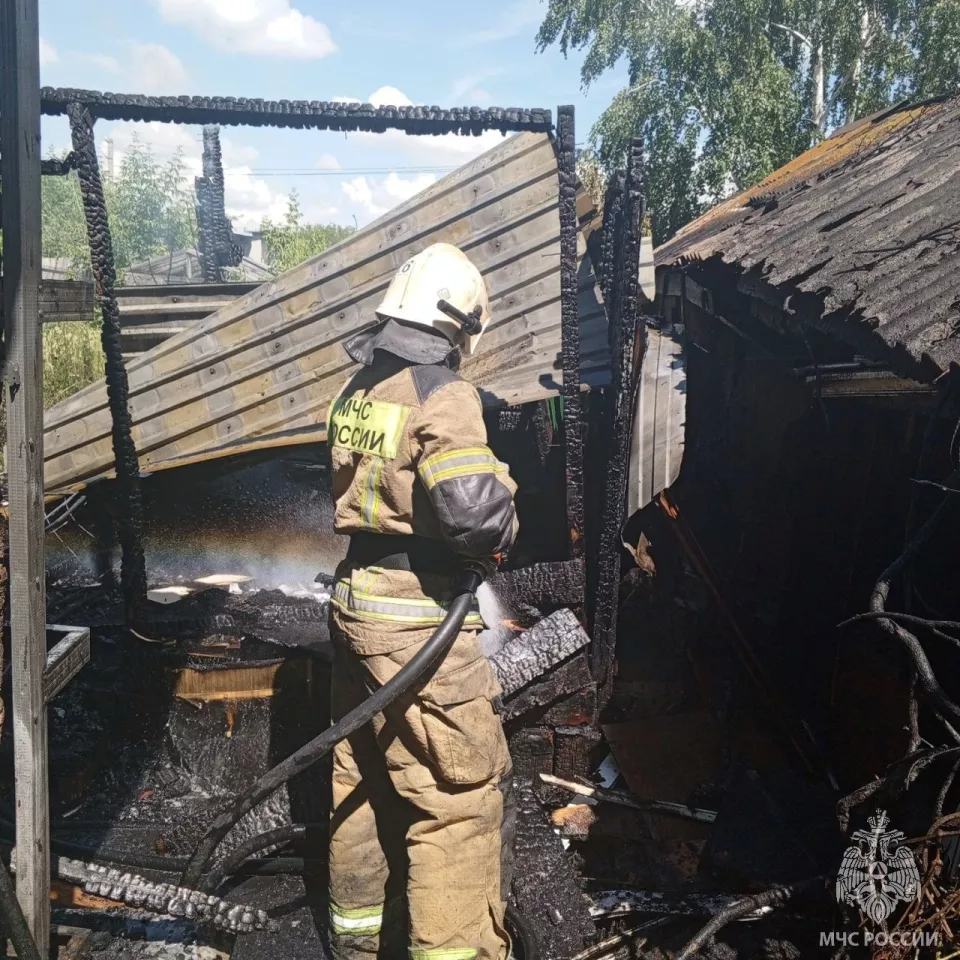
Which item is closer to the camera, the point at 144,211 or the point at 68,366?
the point at 68,366

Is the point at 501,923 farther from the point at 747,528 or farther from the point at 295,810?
the point at 747,528

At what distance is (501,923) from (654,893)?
2.99 ft

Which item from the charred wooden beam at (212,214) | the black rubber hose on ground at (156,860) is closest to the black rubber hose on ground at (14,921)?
the black rubber hose on ground at (156,860)

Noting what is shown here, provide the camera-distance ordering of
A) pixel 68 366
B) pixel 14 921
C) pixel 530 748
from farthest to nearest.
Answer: pixel 68 366
pixel 530 748
pixel 14 921

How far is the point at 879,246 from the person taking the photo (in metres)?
3.75

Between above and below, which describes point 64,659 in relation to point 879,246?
below

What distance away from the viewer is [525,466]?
513 centimetres

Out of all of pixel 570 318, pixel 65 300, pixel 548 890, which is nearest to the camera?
pixel 65 300

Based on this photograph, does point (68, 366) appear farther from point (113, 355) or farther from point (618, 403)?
point (618, 403)

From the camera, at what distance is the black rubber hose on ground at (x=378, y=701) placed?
8.59 ft

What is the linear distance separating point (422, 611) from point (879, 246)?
2.87 m

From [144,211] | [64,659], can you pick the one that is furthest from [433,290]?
[144,211]

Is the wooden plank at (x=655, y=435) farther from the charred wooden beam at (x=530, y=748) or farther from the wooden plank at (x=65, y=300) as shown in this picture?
the wooden plank at (x=65, y=300)

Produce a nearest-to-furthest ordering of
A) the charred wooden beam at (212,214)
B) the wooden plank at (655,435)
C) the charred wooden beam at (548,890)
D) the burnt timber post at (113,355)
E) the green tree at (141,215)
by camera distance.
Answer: the charred wooden beam at (548,890) → the burnt timber post at (113,355) → the wooden plank at (655,435) → the charred wooden beam at (212,214) → the green tree at (141,215)
